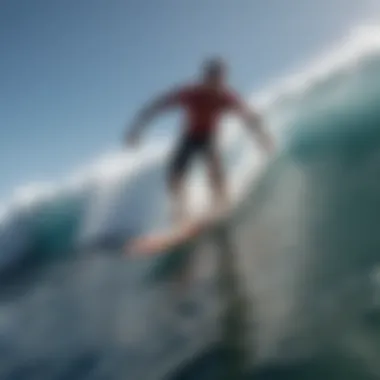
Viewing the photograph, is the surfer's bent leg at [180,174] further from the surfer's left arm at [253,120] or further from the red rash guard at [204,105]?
the surfer's left arm at [253,120]

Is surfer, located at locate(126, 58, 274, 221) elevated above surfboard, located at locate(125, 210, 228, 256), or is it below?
above

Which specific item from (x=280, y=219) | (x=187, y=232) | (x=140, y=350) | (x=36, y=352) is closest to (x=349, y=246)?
(x=280, y=219)

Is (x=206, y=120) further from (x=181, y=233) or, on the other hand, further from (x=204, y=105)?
(x=181, y=233)

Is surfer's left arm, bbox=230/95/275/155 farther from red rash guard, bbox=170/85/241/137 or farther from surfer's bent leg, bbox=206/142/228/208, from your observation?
surfer's bent leg, bbox=206/142/228/208

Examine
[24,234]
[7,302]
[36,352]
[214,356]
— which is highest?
[24,234]

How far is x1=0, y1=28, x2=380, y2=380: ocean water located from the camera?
4.98 m

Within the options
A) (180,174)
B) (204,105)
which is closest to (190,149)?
(180,174)

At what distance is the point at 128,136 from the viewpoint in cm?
554

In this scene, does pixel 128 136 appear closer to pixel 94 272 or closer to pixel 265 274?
pixel 94 272

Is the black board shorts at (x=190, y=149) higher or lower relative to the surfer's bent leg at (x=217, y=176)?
higher

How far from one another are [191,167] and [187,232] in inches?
15.3

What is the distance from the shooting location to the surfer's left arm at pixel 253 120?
5.34 metres

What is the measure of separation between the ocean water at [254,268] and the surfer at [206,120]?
0.28 feet

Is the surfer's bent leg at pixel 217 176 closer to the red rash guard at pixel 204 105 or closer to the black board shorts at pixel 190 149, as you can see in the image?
the black board shorts at pixel 190 149
